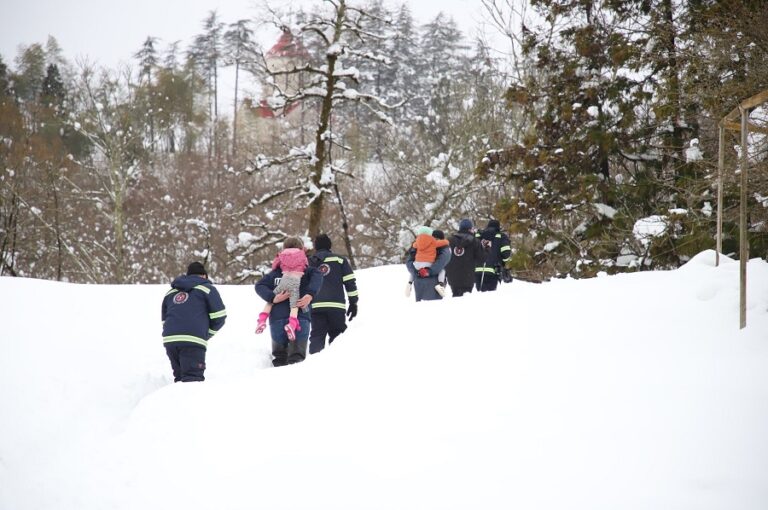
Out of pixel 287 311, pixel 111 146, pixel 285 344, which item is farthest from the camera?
pixel 111 146

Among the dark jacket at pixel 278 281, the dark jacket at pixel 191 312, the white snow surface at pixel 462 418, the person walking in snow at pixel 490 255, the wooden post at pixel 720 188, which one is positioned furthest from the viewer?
the person walking in snow at pixel 490 255

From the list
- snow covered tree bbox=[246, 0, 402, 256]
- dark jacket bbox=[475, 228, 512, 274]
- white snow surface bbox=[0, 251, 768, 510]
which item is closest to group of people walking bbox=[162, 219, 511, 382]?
dark jacket bbox=[475, 228, 512, 274]

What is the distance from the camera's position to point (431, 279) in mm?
10703

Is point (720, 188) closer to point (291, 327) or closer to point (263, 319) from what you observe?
point (291, 327)

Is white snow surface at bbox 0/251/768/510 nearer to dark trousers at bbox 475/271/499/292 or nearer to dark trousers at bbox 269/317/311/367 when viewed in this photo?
dark trousers at bbox 269/317/311/367

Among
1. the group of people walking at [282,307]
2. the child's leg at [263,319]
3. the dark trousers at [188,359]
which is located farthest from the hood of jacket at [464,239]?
the dark trousers at [188,359]

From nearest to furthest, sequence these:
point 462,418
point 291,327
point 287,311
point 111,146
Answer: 1. point 462,418
2. point 291,327
3. point 287,311
4. point 111,146

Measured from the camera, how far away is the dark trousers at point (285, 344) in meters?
8.19

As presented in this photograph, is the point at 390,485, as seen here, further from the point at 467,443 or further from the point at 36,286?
the point at 36,286

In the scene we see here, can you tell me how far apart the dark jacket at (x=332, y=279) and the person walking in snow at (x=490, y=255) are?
4.44 metres

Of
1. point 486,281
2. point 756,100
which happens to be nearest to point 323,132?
point 486,281

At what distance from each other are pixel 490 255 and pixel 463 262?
1.40 meters

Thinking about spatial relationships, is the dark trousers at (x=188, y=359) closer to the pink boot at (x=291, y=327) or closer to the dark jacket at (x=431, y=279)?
the pink boot at (x=291, y=327)

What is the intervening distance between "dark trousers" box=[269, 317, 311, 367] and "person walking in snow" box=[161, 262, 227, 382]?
3.52 ft
